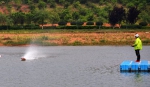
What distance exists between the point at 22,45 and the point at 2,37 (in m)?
5.80

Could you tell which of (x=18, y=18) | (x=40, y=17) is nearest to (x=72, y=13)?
(x=40, y=17)

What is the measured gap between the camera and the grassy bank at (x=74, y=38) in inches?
2596

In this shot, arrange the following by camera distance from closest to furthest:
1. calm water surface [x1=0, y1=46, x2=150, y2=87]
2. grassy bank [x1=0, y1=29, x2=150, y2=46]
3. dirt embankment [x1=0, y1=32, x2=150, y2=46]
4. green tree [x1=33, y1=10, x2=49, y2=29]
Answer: calm water surface [x1=0, y1=46, x2=150, y2=87] < dirt embankment [x1=0, y1=32, x2=150, y2=46] < grassy bank [x1=0, y1=29, x2=150, y2=46] < green tree [x1=33, y1=10, x2=49, y2=29]

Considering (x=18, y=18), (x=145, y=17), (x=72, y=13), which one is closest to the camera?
(x=145, y=17)

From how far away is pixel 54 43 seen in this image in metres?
66.6

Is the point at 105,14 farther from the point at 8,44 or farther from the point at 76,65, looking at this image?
the point at 76,65

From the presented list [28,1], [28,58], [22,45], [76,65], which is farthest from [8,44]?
[28,1]

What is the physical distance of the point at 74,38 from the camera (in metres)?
68.8

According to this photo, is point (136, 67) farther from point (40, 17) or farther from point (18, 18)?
point (18, 18)

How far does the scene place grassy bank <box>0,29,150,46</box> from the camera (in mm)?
65938

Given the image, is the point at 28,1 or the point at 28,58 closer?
the point at 28,58

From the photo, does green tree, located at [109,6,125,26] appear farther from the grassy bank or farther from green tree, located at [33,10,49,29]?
green tree, located at [33,10,49,29]

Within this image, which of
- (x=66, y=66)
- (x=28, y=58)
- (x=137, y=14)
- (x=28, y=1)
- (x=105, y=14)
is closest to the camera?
(x=66, y=66)

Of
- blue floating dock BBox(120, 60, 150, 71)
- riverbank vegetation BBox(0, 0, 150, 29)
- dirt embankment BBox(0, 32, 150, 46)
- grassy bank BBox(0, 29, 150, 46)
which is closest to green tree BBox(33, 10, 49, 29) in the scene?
riverbank vegetation BBox(0, 0, 150, 29)
